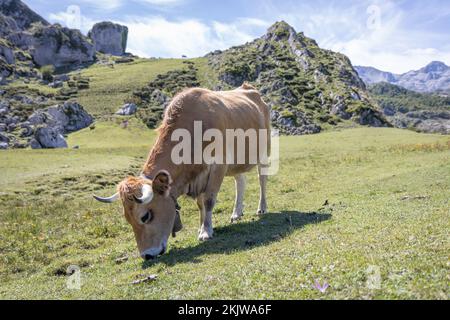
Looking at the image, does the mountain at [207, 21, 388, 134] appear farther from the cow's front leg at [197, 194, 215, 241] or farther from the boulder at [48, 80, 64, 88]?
the cow's front leg at [197, 194, 215, 241]

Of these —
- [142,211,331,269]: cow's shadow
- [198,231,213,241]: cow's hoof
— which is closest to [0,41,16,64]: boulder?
[142,211,331,269]: cow's shadow

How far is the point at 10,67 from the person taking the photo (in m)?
150

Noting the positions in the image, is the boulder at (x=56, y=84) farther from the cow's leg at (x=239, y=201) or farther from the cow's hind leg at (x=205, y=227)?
the cow's hind leg at (x=205, y=227)

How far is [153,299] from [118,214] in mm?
13999

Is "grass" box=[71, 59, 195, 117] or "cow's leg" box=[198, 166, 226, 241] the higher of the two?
"grass" box=[71, 59, 195, 117]

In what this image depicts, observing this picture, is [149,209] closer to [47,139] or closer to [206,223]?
[206,223]

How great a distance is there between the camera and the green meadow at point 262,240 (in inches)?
282

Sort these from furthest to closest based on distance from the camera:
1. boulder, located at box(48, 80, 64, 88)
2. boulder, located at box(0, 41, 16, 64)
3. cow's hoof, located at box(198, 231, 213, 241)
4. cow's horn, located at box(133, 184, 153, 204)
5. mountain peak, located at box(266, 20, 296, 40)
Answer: mountain peak, located at box(266, 20, 296, 40)
boulder, located at box(0, 41, 16, 64)
boulder, located at box(48, 80, 64, 88)
cow's hoof, located at box(198, 231, 213, 241)
cow's horn, located at box(133, 184, 153, 204)

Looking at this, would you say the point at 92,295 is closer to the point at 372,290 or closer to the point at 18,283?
the point at 18,283

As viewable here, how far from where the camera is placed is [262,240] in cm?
1202

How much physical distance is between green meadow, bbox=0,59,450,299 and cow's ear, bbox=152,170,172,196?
6.06ft

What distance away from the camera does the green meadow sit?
716 cm

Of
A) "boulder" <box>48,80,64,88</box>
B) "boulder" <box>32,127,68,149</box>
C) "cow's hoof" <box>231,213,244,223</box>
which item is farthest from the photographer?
"boulder" <box>48,80,64,88</box>
